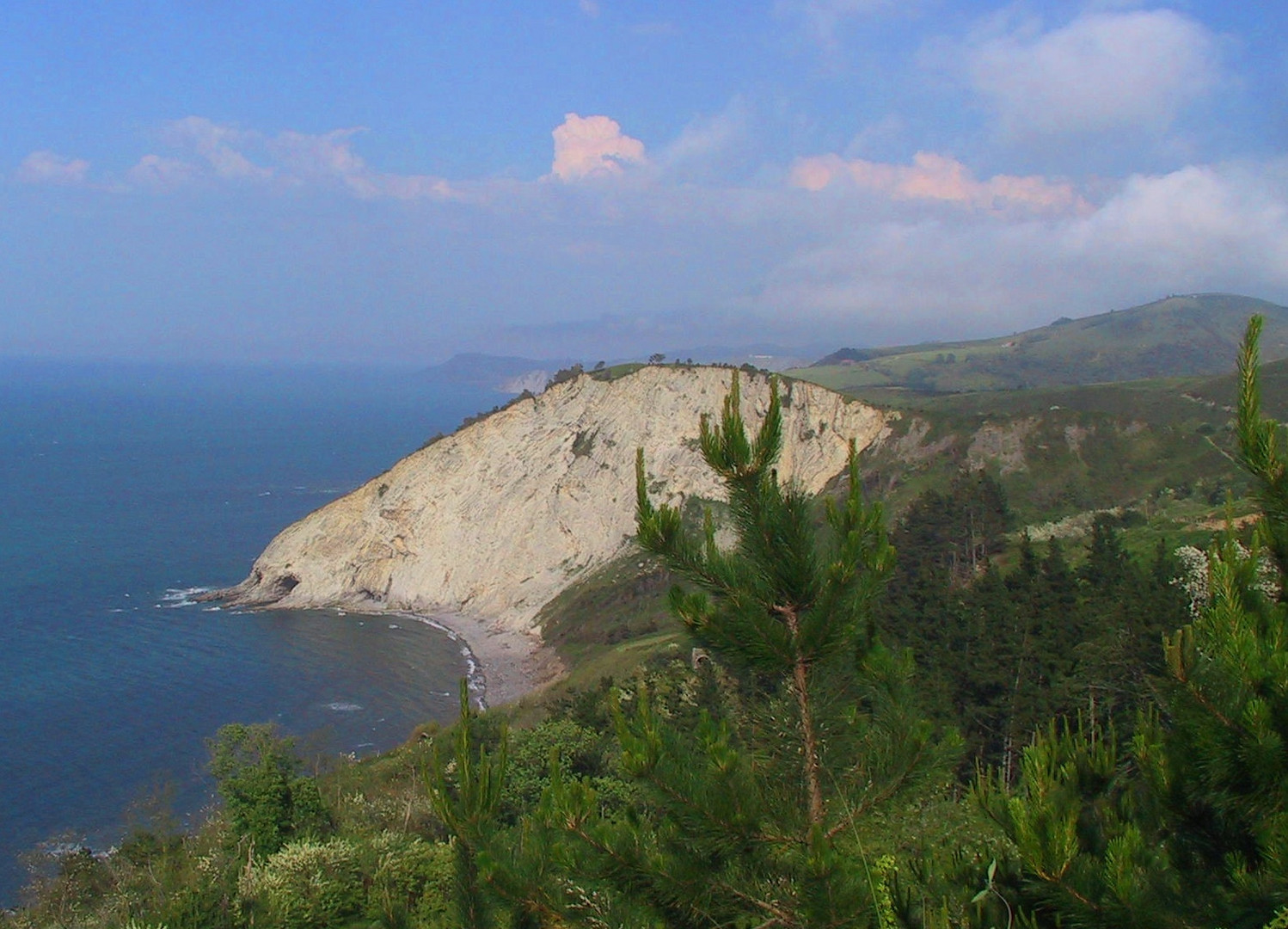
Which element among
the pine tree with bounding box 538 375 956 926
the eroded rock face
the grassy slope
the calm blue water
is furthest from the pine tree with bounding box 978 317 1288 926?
the eroded rock face

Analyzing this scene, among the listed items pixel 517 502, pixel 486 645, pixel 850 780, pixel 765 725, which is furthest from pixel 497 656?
pixel 850 780

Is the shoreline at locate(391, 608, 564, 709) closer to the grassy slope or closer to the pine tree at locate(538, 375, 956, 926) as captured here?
the grassy slope

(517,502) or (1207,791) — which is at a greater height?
(1207,791)

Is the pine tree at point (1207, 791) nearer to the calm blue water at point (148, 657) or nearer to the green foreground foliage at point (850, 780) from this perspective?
the green foreground foliage at point (850, 780)

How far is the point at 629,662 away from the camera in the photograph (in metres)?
52.2

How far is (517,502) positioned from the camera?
79500 millimetres

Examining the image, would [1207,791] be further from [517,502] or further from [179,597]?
[179,597]

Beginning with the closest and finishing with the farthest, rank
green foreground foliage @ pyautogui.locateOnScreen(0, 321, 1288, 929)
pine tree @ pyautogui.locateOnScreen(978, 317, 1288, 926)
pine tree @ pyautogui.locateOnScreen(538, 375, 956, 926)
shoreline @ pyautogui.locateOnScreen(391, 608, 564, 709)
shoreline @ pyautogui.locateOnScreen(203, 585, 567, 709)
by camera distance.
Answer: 1. pine tree @ pyautogui.locateOnScreen(978, 317, 1288, 926)
2. green foreground foliage @ pyautogui.locateOnScreen(0, 321, 1288, 929)
3. pine tree @ pyautogui.locateOnScreen(538, 375, 956, 926)
4. shoreline @ pyautogui.locateOnScreen(391, 608, 564, 709)
5. shoreline @ pyautogui.locateOnScreen(203, 585, 567, 709)

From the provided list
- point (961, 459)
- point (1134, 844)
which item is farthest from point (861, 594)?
point (961, 459)

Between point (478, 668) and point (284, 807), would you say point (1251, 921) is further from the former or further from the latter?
point (478, 668)

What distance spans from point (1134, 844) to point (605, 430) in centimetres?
7740

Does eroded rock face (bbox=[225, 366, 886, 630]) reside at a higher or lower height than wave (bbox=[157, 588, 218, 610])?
higher

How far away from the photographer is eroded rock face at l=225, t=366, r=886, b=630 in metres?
76.9

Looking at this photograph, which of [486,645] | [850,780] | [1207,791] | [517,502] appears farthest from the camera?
[517,502]
